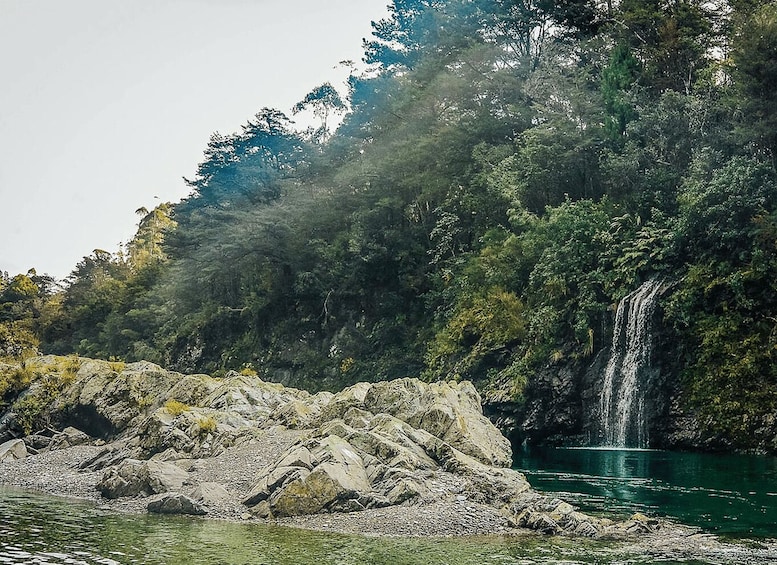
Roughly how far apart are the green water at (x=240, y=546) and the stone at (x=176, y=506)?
0.82 m

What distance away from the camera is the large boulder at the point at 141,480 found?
20.2 metres

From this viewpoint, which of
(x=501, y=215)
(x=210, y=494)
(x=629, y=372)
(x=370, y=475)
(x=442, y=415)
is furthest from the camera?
(x=501, y=215)

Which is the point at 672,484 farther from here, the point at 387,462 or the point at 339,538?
the point at 339,538

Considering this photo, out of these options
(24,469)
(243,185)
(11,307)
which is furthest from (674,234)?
(11,307)

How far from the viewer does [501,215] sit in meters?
48.3

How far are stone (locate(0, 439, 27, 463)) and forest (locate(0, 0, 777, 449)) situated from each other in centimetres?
2060

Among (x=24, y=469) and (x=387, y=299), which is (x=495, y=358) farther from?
(x=24, y=469)

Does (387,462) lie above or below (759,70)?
below

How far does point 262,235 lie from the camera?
5725 centimetres

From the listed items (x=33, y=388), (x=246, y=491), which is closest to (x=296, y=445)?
(x=246, y=491)

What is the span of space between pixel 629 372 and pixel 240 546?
2373 cm

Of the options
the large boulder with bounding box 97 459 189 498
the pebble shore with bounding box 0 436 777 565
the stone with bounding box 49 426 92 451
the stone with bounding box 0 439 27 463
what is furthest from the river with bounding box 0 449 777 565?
the stone with bounding box 49 426 92 451

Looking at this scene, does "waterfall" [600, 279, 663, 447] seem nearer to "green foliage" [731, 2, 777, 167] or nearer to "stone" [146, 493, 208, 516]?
"green foliage" [731, 2, 777, 167]

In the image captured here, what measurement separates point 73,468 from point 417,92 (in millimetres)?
36839
